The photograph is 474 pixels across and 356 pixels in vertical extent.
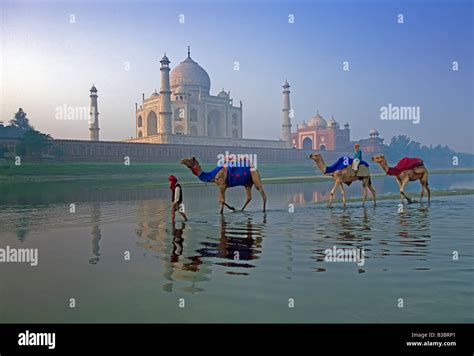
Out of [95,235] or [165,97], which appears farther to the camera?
[165,97]

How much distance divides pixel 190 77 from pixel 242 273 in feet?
Result: 193

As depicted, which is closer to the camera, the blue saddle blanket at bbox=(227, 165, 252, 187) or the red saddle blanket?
the blue saddle blanket at bbox=(227, 165, 252, 187)

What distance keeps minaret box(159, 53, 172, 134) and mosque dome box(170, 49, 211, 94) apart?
9103 millimetres

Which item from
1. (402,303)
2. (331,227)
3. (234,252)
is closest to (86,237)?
(234,252)

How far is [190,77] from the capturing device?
61.2m

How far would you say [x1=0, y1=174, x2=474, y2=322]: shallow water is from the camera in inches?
137

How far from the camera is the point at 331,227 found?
25.0 ft

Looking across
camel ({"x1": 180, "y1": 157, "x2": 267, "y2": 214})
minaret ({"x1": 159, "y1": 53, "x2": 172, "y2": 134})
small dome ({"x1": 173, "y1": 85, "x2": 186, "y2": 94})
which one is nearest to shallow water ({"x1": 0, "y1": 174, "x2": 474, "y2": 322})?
camel ({"x1": 180, "y1": 157, "x2": 267, "y2": 214})

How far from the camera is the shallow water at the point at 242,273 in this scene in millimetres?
3477

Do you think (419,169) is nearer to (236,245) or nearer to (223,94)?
(236,245)

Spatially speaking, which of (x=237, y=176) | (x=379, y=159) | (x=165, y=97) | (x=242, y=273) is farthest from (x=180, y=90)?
(x=242, y=273)

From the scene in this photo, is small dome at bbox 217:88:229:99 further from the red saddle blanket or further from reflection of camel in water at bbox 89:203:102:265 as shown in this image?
reflection of camel in water at bbox 89:203:102:265
